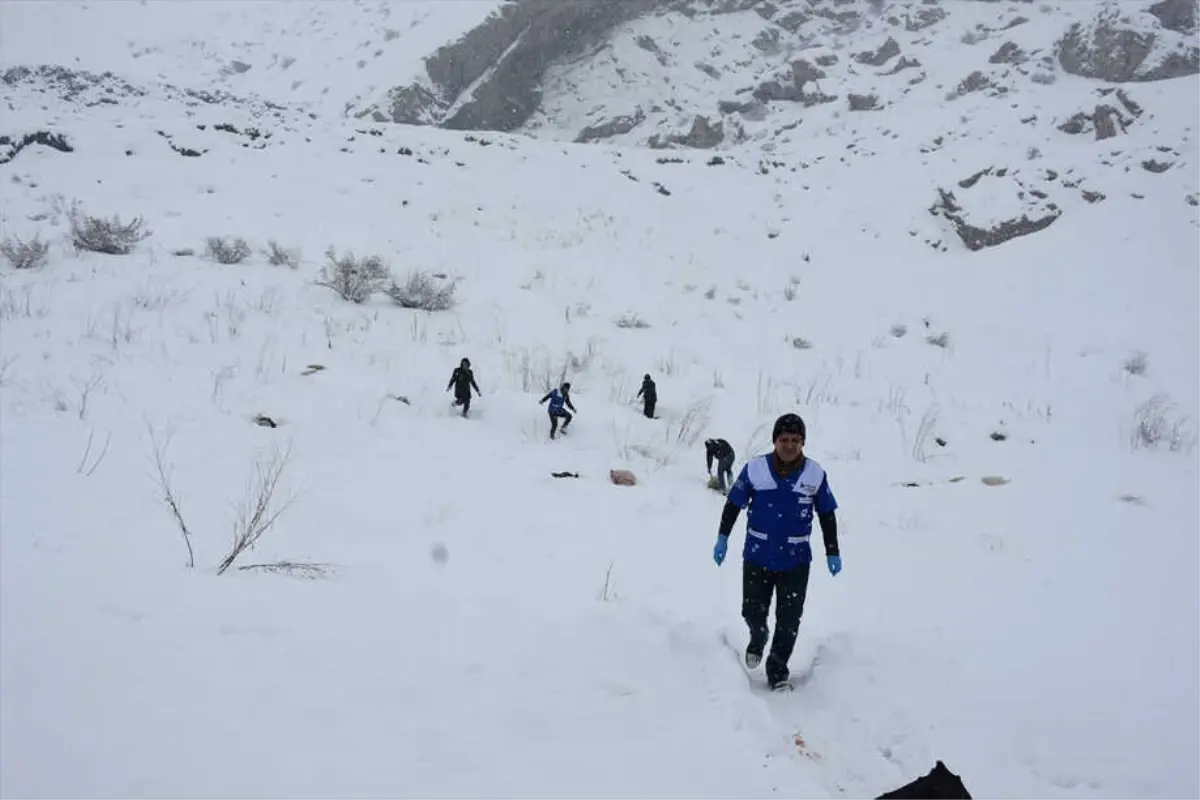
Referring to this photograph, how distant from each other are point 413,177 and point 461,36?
13802 millimetres

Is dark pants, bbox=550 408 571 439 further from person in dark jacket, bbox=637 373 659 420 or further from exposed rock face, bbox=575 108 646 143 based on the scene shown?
exposed rock face, bbox=575 108 646 143

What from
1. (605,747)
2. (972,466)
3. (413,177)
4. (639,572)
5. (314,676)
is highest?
(413,177)

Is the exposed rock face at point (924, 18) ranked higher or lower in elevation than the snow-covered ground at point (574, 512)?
higher

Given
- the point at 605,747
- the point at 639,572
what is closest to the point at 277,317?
the point at 639,572

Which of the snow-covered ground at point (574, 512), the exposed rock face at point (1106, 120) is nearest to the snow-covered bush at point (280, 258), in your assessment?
the snow-covered ground at point (574, 512)

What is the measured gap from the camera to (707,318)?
13.9m

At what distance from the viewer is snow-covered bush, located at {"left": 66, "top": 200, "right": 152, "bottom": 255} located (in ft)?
38.4

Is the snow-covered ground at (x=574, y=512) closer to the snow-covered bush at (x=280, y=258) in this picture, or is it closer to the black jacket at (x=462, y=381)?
the black jacket at (x=462, y=381)

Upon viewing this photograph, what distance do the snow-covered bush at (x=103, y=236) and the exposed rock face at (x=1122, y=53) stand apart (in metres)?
29.2

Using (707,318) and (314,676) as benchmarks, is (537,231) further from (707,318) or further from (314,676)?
(314,676)

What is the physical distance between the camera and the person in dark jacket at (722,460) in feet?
24.0

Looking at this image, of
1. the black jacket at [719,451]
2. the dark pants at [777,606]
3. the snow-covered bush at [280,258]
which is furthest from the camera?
the snow-covered bush at [280,258]

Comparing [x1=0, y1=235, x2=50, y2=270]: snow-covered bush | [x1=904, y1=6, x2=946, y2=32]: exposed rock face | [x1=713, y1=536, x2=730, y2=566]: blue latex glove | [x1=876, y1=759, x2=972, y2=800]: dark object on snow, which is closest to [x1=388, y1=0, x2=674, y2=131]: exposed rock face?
[x1=904, y1=6, x2=946, y2=32]: exposed rock face

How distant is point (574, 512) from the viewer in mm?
5980
